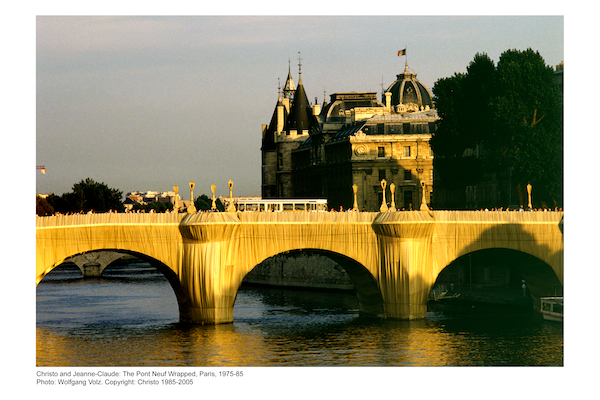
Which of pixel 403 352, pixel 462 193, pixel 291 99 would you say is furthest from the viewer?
pixel 291 99

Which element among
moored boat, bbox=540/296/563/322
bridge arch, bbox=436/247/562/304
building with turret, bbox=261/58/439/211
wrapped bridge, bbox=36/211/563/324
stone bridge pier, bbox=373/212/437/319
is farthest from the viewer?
building with turret, bbox=261/58/439/211

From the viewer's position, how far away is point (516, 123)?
95.4 m

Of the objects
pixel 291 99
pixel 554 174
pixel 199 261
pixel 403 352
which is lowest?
pixel 403 352

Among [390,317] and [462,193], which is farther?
[462,193]

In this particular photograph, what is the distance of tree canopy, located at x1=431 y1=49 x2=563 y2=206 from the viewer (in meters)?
93.6

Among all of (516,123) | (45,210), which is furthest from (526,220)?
(45,210)

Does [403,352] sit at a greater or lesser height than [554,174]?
lesser

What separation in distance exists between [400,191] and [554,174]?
4231cm

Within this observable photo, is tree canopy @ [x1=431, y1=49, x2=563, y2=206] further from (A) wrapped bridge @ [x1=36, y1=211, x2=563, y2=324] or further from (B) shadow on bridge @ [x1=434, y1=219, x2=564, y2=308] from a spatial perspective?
(A) wrapped bridge @ [x1=36, y1=211, x2=563, y2=324]

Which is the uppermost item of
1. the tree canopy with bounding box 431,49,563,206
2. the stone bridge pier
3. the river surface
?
the tree canopy with bounding box 431,49,563,206

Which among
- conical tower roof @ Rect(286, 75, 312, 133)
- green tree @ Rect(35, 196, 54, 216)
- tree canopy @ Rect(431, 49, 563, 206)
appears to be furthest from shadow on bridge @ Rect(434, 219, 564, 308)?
conical tower roof @ Rect(286, 75, 312, 133)

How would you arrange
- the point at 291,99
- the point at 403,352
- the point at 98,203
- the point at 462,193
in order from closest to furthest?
1. the point at 403,352
2. the point at 462,193
3. the point at 98,203
4. the point at 291,99

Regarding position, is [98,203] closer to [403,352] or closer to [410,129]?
[410,129]

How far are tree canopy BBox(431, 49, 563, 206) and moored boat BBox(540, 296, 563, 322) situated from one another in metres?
11.3
